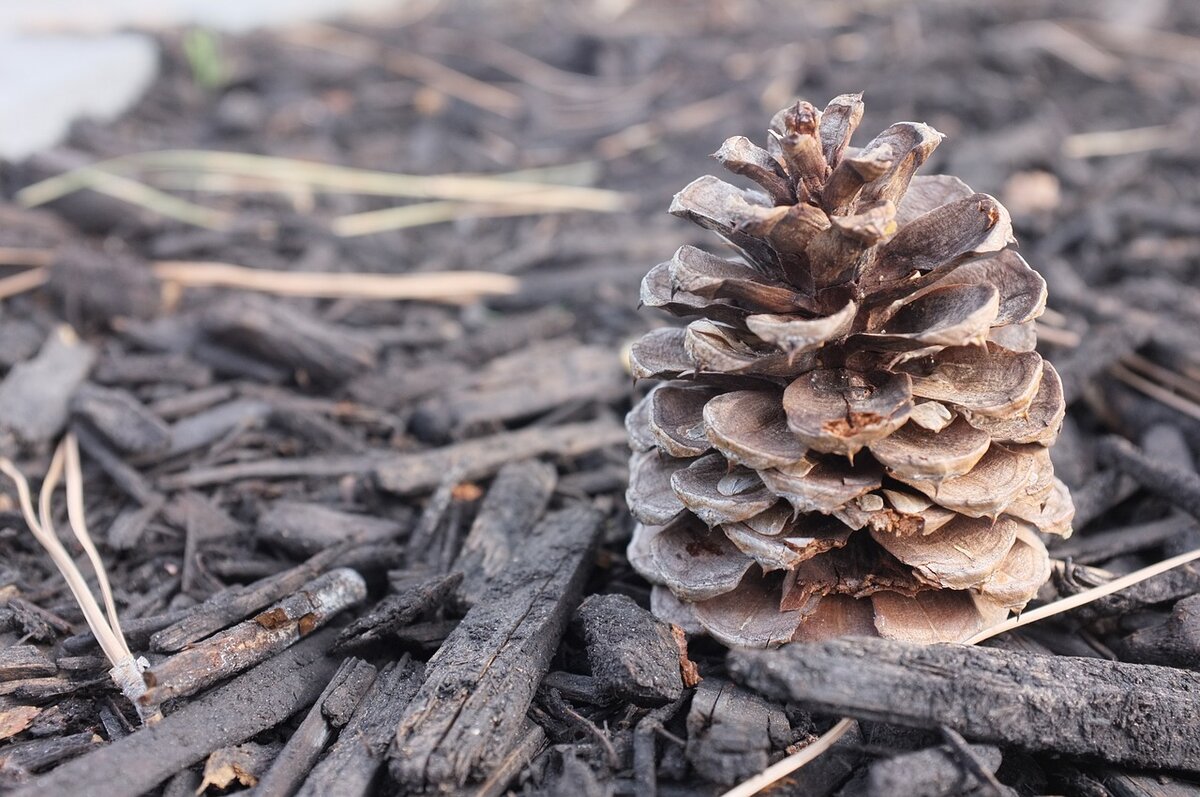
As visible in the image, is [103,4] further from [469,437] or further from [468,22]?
[469,437]

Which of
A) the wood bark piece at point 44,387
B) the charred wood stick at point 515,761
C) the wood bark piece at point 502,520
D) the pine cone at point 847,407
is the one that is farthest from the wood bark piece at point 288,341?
the charred wood stick at point 515,761

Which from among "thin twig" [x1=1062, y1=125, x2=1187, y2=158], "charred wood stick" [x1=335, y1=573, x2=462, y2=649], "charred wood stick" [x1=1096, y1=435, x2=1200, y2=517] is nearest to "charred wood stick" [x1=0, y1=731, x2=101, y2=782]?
"charred wood stick" [x1=335, y1=573, x2=462, y2=649]

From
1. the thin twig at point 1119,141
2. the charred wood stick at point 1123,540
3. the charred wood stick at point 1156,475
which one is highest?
the charred wood stick at point 1156,475

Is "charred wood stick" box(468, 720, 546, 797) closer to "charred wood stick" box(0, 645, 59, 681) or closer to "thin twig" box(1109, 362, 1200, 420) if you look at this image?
"charred wood stick" box(0, 645, 59, 681)

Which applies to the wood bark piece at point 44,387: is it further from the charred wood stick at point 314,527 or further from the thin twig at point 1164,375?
the thin twig at point 1164,375

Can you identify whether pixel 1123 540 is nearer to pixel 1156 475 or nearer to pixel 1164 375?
pixel 1156 475

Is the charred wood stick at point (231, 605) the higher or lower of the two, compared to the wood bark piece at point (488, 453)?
higher
